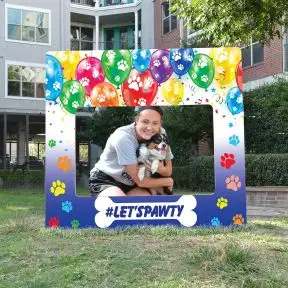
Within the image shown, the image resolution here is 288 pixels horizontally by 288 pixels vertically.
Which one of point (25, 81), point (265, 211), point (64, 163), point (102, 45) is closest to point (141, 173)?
point (64, 163)

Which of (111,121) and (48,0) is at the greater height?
(48,0)

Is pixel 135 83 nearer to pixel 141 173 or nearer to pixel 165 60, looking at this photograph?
pixel 165 60

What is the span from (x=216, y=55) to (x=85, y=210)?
2.98 meters

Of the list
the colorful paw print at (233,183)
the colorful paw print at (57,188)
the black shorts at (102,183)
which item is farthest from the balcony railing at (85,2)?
the colorful paw print at (233,183)

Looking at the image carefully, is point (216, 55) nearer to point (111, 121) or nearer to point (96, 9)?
point (111, 121)

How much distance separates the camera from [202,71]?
7.89 m

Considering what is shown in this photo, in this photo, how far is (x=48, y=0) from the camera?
1244 inches

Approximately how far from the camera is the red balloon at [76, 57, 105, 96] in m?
7.92

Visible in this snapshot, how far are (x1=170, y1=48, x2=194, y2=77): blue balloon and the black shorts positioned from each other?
1844mm

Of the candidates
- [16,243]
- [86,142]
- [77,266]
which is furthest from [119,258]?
[86,142]

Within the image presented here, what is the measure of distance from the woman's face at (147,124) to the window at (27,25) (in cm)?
2422

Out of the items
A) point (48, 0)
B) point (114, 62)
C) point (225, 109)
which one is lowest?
point (225, 109)

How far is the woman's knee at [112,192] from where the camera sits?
25.5 feet

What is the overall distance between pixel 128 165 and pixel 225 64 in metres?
2.07
